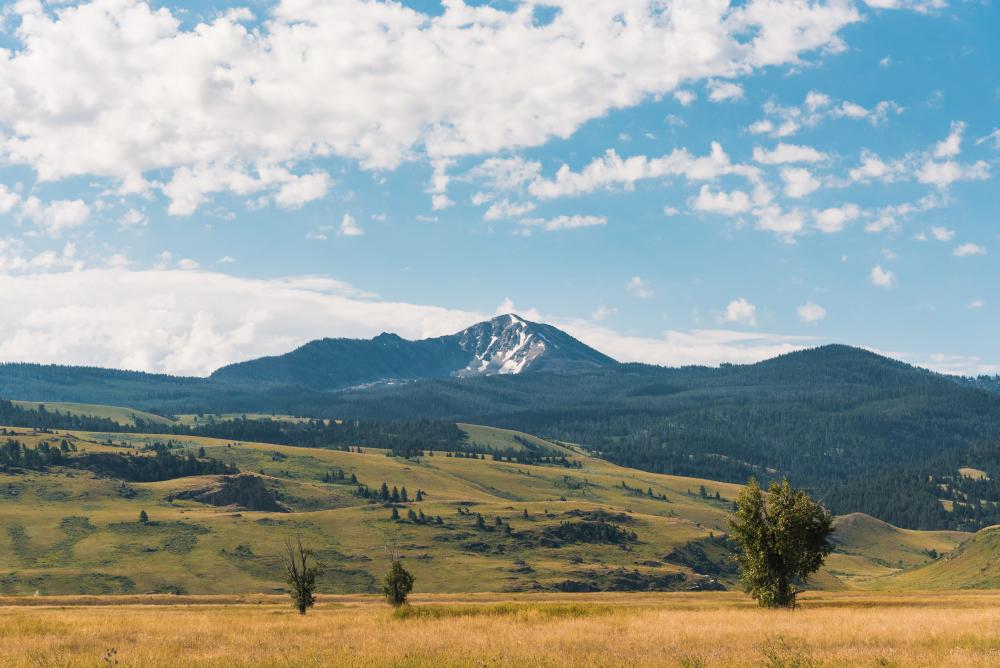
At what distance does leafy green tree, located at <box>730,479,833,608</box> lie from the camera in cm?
5644

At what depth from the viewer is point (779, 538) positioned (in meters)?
56.3

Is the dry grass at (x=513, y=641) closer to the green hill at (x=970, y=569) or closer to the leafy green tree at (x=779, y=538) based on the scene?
the leafy green tree at (x=779, y=538)

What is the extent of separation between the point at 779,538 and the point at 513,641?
1226 inches

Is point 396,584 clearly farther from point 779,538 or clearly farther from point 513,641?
point 513,641

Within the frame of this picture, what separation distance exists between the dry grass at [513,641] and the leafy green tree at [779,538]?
1418 cm

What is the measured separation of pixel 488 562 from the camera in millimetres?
193250

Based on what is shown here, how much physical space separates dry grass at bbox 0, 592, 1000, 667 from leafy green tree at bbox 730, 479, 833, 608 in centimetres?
1418

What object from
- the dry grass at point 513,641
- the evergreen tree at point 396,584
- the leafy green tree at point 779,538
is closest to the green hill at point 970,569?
the leafy green tree at point 779,538

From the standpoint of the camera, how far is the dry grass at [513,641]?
86.2 feet

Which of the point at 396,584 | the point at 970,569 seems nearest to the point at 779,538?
the point at 396,584

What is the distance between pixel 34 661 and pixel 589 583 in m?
168

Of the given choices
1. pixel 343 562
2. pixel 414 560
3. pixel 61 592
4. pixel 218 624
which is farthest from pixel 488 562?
pixel 218 624

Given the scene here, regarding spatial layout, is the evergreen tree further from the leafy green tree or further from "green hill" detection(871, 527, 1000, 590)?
"green hill" detection(871, 527, 1000, 590)

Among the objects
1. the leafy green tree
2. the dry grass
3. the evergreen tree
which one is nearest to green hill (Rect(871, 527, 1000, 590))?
the leafy green tree
